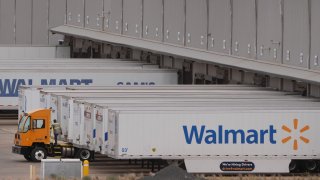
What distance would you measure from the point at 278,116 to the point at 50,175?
908 centimetres

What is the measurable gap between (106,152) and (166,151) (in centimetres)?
236

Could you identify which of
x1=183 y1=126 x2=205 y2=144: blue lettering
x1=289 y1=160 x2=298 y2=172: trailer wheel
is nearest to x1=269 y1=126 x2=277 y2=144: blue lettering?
x1=289 y1=160 x2=298 y2=172: trailer wheel

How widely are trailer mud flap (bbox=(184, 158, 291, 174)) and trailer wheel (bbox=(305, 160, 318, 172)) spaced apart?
1019 mm

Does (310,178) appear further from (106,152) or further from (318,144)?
(106,152)

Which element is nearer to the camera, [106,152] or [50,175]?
[50,175]

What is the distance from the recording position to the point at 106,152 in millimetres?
49469

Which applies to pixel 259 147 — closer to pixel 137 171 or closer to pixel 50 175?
pixel 137 171

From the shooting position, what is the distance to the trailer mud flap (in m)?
48.4

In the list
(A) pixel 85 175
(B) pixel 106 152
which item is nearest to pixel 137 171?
(B) pixel 106 152

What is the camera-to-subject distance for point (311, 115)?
162 ft

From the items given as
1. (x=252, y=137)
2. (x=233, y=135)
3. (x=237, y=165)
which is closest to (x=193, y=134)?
(x=233, y=135)

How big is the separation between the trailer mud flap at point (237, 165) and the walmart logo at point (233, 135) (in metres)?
0.65

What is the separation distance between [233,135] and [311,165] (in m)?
3.02

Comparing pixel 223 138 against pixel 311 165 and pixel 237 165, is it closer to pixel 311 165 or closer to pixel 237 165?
pixel 237 165
